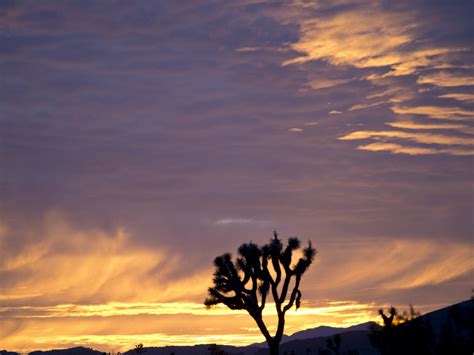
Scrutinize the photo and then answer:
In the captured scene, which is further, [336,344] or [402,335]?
[336,344]

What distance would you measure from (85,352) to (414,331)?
3690 inches

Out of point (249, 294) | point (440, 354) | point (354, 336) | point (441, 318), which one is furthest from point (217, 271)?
point (354, 336)

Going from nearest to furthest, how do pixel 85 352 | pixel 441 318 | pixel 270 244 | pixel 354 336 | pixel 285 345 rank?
pixel 270 244, pixel 441 318, pixel 354 336, pixel 285 345, pixel 85 352

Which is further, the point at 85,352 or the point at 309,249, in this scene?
the point at 85,352

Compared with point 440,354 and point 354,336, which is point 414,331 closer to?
point 440,354

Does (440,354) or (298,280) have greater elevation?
(298,280)

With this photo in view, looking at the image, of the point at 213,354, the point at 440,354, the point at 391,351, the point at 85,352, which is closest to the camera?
the point at 440,354

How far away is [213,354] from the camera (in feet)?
186

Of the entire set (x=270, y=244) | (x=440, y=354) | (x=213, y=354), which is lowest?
(x=440, y=354)

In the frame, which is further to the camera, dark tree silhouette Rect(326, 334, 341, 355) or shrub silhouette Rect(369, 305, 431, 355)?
dark tree silhouette Rect(326, 334, 341, 355)

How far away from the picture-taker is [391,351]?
102ft

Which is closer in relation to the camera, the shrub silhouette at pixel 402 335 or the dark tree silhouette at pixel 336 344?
the shrub silhouette at pixel 402 335

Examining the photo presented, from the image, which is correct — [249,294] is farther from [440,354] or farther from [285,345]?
[285,345]

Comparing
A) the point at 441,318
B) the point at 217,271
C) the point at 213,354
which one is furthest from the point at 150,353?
the point at 217,271
